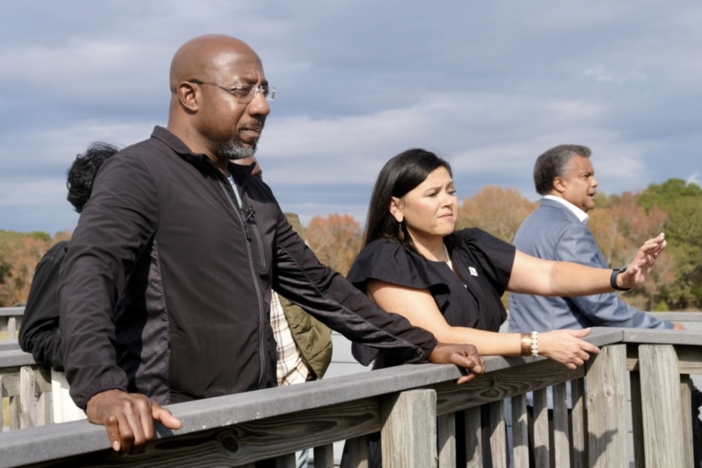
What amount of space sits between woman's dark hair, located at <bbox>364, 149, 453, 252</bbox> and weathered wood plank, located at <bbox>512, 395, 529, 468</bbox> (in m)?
0.63

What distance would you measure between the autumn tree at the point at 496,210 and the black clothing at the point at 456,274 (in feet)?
113

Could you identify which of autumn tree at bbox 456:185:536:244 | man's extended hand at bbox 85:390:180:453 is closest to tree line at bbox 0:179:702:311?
autumn tree at bbox 456:185:536:244

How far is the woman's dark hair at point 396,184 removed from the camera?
3.13m

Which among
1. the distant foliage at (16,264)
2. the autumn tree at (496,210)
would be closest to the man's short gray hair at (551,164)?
the distant foliage at (16,264)

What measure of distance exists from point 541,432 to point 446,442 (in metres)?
0.63

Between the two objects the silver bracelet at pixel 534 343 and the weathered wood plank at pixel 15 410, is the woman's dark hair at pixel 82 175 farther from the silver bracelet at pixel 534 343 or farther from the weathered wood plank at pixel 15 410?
the silver bracelet at pixel 534 343

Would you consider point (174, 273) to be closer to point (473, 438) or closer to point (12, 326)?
point (473, 438)

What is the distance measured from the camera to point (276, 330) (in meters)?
3.73

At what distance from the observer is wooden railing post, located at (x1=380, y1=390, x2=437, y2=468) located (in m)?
2.33


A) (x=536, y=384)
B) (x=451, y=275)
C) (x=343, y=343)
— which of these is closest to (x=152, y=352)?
(x=451, y=275)

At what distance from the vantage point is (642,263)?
3.04 metres

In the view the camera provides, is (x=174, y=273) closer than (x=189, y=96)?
Yes

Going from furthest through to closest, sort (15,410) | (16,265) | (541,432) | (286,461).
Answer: (16,265)
(15,410)
(541,432)
(286,461)

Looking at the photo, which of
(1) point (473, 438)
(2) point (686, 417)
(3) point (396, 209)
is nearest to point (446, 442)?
(1) point (473, 438)
